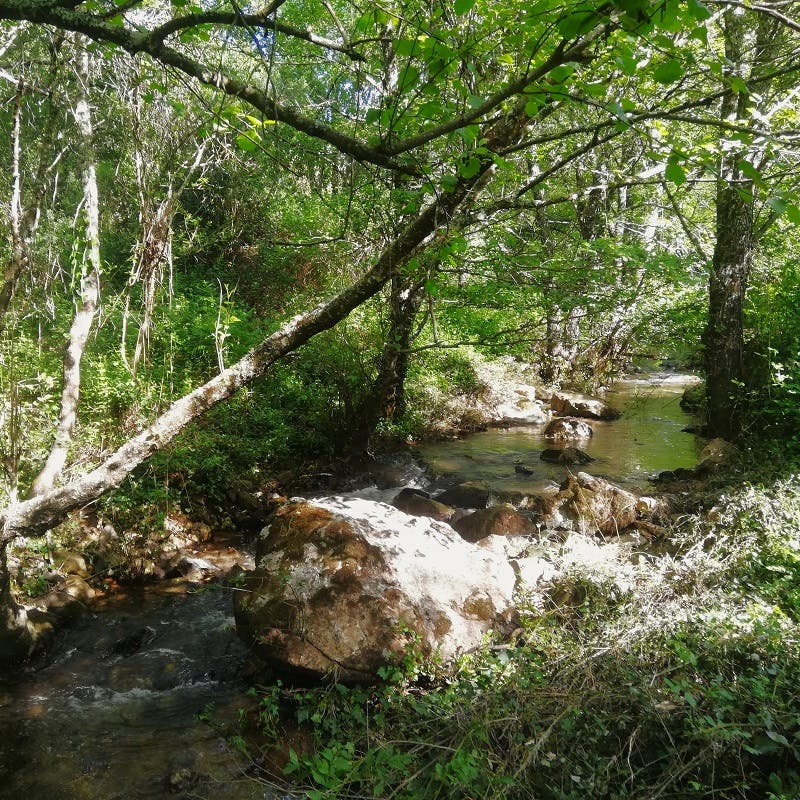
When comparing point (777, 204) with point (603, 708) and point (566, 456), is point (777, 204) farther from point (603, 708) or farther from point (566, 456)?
point (566, 456)

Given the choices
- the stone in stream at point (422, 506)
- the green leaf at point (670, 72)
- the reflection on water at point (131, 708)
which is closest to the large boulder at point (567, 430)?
the stone in stream at point (422, 506)

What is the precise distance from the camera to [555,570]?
15.8 feet

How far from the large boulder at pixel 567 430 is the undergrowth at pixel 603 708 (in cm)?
725

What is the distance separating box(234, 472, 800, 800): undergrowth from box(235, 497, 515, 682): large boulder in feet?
0.83

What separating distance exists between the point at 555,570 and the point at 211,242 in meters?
10.8

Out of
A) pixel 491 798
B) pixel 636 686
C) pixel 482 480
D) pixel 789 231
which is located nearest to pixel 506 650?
pixel 636 686

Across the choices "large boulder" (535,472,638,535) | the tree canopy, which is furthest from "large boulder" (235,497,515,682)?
"large boulder" (535,472,638,535)

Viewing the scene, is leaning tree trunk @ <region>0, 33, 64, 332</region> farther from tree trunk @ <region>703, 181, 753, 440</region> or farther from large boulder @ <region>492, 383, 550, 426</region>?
large boulder @ <region>492, 383, 550, 426</region>

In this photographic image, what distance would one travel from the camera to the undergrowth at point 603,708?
104 inches

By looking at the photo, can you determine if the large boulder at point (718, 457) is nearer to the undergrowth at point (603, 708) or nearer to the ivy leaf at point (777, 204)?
the undergrowth at point (603, 708)

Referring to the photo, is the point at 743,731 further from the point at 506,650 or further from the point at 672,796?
the point at 506,650

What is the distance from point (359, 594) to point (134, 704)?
1.92 meters

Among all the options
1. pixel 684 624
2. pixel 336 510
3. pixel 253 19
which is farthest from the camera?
pixel 336 510

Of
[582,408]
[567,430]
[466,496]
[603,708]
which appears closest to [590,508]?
[466,496]
